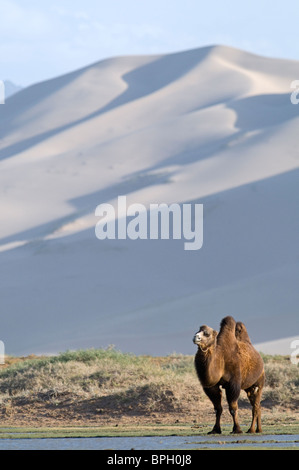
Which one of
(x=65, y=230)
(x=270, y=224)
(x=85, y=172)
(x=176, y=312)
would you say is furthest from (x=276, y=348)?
(x=85, y=172)

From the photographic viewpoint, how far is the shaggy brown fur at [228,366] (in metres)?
12.6

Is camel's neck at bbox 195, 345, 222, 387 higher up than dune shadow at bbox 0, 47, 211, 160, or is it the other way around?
dune shadow at bbox 0, 47, 211, 160

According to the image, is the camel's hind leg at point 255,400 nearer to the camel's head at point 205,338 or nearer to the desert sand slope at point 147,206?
the camel's head at point 205,338

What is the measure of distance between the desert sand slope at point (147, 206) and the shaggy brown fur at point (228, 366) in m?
27.4

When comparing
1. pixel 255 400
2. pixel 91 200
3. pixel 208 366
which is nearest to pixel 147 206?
pixel 91 200

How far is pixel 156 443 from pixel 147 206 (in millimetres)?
53723

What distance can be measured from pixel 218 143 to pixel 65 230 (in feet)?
73.8

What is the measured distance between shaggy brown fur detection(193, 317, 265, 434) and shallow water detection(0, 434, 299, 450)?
0.49 metres

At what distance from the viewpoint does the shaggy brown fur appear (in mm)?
12641

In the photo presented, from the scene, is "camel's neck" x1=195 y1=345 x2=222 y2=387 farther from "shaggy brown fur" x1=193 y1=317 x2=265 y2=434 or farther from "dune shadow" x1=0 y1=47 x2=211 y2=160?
"dune shadow" x1=0 y1=47 x2=211 y2=160

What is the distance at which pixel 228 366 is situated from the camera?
1323 centimetres

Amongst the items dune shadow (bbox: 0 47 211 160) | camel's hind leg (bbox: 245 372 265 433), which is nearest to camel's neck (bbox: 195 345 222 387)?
camel's hind leg (bbox: 245 372 265 433)

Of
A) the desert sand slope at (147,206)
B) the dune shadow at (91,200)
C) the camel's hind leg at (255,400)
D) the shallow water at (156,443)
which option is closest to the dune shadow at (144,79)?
the desert sand slope at (147,206)

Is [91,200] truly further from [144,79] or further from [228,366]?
[228,366]
